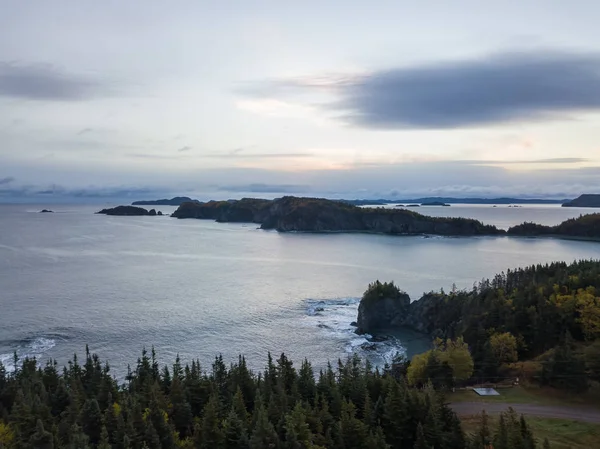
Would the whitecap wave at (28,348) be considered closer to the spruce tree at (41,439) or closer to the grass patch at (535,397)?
the spruce tree at (41,439)

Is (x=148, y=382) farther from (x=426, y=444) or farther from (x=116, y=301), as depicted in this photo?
(x=116, y=301)

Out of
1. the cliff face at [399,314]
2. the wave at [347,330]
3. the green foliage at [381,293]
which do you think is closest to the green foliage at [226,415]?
the wave at [347,330]

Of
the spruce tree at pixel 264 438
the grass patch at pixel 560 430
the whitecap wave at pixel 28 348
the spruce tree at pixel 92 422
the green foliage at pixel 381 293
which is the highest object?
the green foliage at pixel 381 293

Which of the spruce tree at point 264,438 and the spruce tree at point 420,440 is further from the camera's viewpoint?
the spruce tree at point 420,440

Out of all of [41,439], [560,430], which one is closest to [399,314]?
[560,430]

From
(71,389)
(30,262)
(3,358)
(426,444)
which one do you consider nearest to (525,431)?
(426,444)

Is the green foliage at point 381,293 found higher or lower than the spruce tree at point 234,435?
higher
